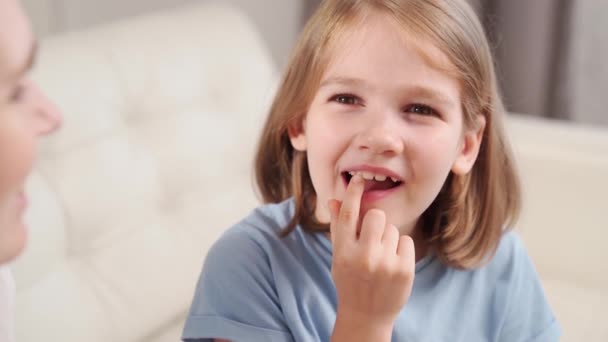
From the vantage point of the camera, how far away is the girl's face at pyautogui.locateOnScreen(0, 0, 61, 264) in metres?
0.73

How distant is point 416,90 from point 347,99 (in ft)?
0.29

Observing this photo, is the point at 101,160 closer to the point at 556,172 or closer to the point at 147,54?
the point at 147,54

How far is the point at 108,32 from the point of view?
1.73 meters

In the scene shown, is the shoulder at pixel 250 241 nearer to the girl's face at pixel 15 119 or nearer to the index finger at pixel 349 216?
the index finger at pixel 349 216

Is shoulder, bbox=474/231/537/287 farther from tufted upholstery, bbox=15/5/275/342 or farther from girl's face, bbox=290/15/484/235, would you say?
tufted upholstery, bbox=15/5/275/342

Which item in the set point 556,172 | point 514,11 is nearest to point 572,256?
point 556,172

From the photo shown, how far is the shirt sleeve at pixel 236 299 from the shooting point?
45.3 inches

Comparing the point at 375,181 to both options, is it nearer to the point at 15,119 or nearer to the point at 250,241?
the point at 250,241

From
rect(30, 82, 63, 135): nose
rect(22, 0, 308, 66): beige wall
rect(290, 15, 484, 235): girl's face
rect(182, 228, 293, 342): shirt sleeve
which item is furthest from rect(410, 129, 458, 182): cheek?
rect(22, 0, 308, 66): beige wall

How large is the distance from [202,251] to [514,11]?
1.35 m

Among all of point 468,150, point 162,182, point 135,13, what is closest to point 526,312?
point 468,150

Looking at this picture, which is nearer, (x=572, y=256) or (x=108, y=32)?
(x=108, y=32)

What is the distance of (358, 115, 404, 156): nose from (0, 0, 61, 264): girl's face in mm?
415

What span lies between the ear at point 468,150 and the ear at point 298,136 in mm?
208
